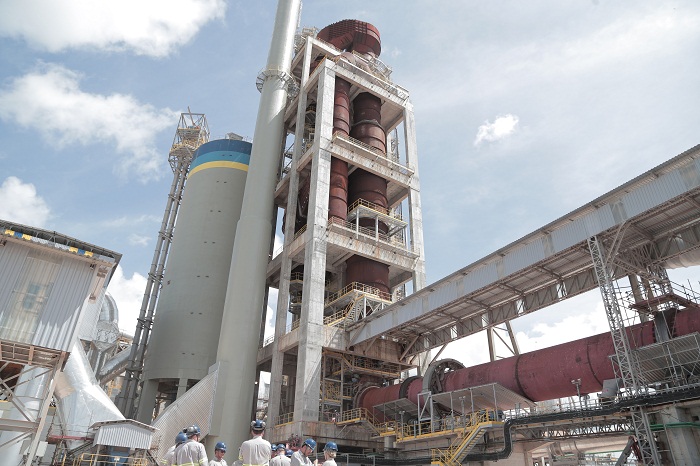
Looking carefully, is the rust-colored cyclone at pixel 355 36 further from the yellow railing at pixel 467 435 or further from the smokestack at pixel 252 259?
the yellow railing at pixel 467 435

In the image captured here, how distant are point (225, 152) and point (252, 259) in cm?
1486

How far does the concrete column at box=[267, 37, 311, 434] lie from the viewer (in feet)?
97.2

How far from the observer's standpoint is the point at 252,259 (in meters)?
33.3

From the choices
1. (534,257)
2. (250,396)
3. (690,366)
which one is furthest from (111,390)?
(690,366)

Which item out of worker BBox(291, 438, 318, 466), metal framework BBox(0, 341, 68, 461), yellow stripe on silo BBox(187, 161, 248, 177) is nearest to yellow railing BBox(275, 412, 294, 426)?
metal framework BBox(0, 341, 68, 461)

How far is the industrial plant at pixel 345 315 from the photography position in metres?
16.7

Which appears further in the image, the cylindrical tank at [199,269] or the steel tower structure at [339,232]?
the cylindrical tank at [199,269]

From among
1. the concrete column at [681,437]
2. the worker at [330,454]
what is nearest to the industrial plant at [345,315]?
the concrete column at [681,437]

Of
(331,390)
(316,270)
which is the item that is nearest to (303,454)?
Result: (331,390)

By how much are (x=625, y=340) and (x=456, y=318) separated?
11.5 metres

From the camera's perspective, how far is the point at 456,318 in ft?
88.1

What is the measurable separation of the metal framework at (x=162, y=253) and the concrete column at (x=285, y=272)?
13162mm

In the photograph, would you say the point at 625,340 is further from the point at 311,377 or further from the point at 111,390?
the point at 111,390

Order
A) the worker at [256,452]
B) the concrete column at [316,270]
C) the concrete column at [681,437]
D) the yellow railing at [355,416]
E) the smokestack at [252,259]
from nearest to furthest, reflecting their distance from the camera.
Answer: the worker at [256,452]
the concrete column at [681,437]
the yellow railing at [355,416]
the concrete column at [316,270]
the smokestack at [252,259]
